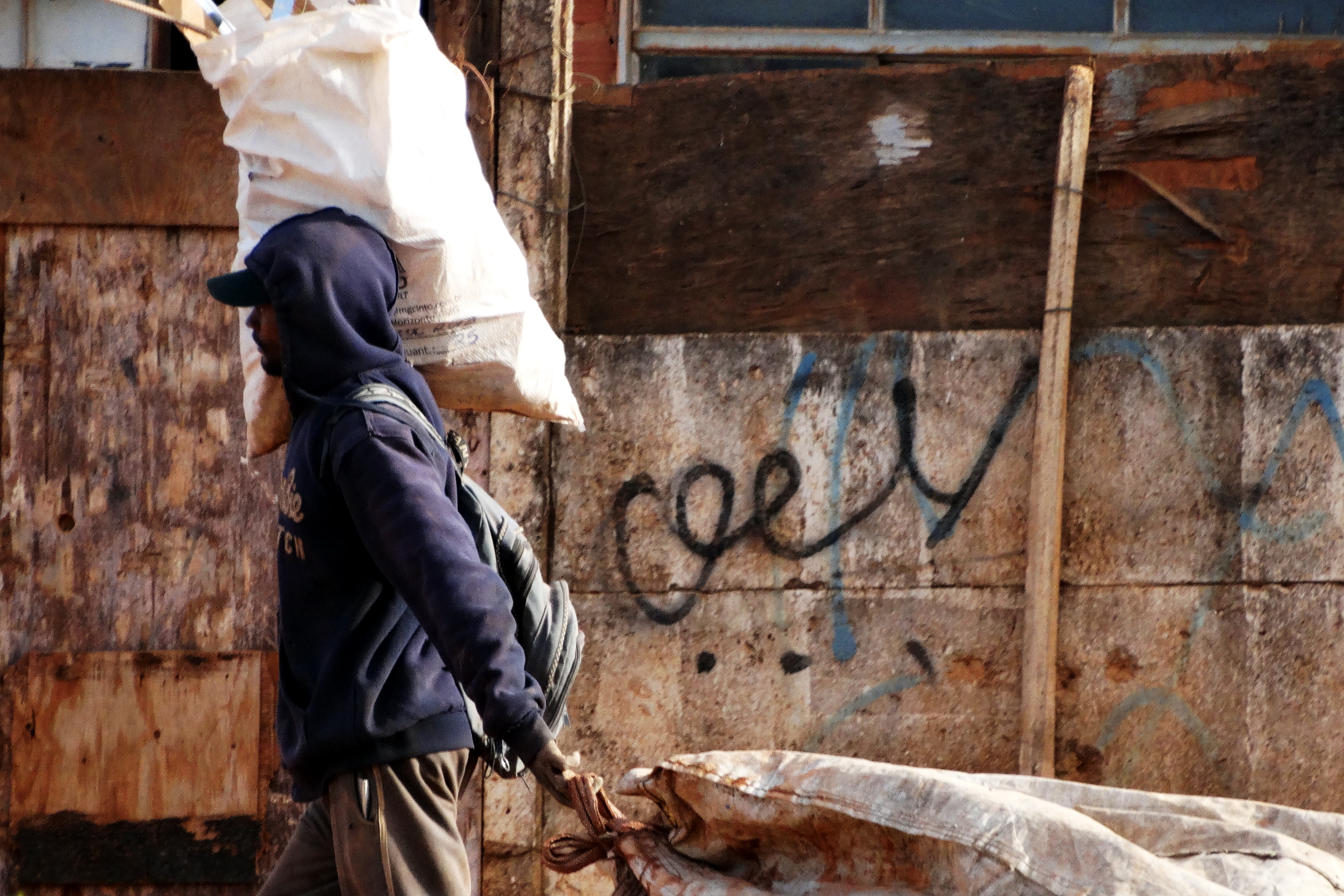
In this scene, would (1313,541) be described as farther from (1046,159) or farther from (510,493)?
(510,493)

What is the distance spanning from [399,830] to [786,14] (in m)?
3.56

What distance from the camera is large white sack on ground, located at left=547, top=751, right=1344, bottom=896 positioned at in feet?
6.22

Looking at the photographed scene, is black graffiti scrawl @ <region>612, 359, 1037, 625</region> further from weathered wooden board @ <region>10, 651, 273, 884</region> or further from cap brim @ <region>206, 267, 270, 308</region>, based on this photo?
cap brim @ <region>206, 267, 270, 308</region>

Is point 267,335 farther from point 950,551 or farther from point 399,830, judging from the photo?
point 950,551

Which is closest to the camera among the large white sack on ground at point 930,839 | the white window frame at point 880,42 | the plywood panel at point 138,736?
the large white sack on ground at point 930,839

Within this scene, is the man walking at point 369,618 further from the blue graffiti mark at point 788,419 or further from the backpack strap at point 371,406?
the blue graffiti mark at point 788,419

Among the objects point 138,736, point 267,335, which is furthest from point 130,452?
point 267,335

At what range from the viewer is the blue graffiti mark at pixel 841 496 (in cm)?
366

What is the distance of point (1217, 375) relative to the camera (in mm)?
3625

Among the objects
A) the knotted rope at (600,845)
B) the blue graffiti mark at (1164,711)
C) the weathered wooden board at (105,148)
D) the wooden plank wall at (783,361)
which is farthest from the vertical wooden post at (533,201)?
the blue graffiti mark at (1164,711)

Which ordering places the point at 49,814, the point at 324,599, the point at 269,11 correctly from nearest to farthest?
1. the point at 324,599
2. the point at 269,11
3. the point at 49,814

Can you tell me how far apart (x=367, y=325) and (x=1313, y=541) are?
8.97 ft

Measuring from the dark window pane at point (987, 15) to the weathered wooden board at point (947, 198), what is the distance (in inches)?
40.3

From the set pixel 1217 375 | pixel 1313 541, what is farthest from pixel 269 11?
pixel 1313 541
